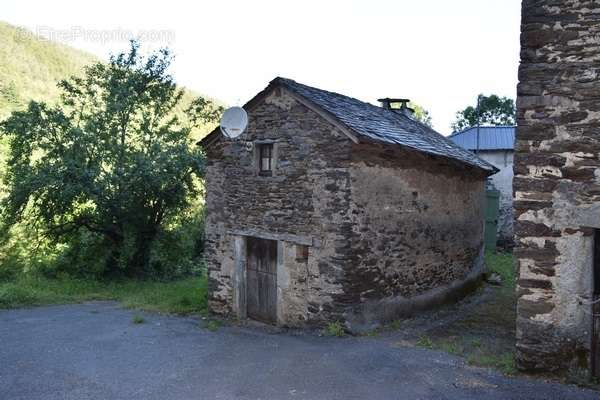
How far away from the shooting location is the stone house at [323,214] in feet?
25.2

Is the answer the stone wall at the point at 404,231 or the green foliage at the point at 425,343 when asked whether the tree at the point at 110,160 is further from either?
the green foliage at the point at 425,343

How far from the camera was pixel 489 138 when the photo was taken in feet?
60.1

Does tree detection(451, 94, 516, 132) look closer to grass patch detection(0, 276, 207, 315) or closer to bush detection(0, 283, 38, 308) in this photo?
grass patch detection(0, 276, 207, 315)

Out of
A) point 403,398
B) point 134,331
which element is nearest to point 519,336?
point 403,398

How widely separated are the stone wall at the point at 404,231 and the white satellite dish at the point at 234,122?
7.77 ft

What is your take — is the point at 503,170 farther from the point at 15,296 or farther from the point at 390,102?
the point at 15,296

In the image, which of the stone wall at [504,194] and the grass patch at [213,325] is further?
the stone wall at [504,194]

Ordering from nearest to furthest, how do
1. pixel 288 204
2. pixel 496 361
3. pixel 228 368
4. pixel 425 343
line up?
1. pixel 496 361
2. pixel 228 368
3. pixel 425 343
4. pixel 288 204

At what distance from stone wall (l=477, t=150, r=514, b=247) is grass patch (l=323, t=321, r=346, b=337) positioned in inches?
482

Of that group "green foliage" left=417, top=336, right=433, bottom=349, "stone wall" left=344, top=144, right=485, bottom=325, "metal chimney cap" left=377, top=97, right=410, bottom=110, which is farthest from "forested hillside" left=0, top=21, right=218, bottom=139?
"green foliage" left=417, top=336, right=433, bottom=349

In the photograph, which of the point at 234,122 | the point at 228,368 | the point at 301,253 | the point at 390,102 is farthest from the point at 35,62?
the point at 228,368

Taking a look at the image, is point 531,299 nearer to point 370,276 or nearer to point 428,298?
point 370,276

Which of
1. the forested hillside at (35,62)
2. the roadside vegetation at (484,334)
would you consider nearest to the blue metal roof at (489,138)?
the roadside vegetation at (484,334)

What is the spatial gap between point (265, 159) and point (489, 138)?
12629 mm
